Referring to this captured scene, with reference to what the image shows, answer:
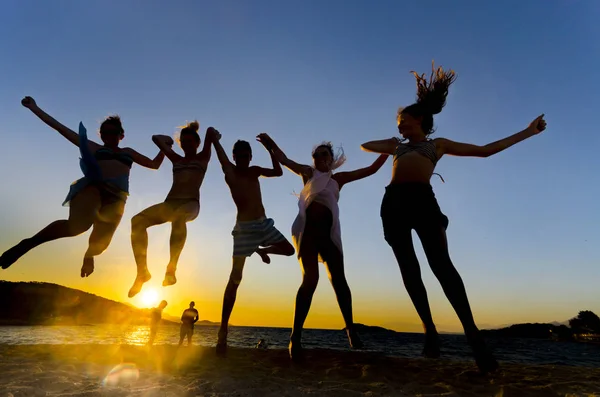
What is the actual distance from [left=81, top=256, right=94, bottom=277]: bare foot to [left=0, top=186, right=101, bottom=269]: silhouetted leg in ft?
2.26

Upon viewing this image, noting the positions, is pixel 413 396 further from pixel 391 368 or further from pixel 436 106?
pixel 436 106

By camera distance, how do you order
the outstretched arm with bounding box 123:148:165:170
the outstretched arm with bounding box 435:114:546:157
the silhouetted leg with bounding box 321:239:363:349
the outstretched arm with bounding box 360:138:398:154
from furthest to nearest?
the outstretched arm with bounding box 123:148:165:170
the silhouetted leg with bounding box 321:239:363:349
the outstretched arm with bounding box 360:138:398:154
the outstretched arm with bounding box 435:114:546:157

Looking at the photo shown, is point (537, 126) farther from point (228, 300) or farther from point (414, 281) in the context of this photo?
point (228, 300)

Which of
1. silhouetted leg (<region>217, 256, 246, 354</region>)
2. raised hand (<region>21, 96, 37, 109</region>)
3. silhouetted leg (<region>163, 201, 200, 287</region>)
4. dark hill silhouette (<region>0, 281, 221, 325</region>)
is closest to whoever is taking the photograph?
silhouetted leg (<region>217, 256, 246, 354</region>)

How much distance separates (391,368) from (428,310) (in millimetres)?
783

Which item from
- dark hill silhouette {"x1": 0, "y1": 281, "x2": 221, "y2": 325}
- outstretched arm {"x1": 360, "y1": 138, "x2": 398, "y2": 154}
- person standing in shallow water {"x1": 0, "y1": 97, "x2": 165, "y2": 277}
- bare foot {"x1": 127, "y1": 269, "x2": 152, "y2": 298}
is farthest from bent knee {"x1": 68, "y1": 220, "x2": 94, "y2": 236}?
dark hill silhouette {"x1": 0, "y1": 281, "x2": 221, "y2": 325}

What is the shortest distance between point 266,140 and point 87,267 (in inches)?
138

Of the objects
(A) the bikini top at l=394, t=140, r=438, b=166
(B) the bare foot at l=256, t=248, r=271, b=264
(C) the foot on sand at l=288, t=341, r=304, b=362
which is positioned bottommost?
(C) the foot on sand at l=288, t=341, r=304, b=362

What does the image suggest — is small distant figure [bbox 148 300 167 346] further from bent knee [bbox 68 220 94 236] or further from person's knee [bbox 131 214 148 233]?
bent knee [bbox 68 220 94 236]

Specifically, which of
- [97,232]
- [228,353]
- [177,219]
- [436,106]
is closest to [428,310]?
[436,106]

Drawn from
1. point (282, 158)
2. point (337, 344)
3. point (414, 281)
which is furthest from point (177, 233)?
point (337, 344)

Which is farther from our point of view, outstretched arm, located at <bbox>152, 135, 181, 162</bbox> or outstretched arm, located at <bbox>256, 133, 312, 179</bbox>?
outstretched arm, located at <bbox>152, 135, 181, 162</bbox>

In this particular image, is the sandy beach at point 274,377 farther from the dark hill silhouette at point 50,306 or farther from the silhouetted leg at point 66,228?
the dark hill silhouette at point 50,306

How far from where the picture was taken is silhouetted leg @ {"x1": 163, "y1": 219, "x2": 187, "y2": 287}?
582cm
